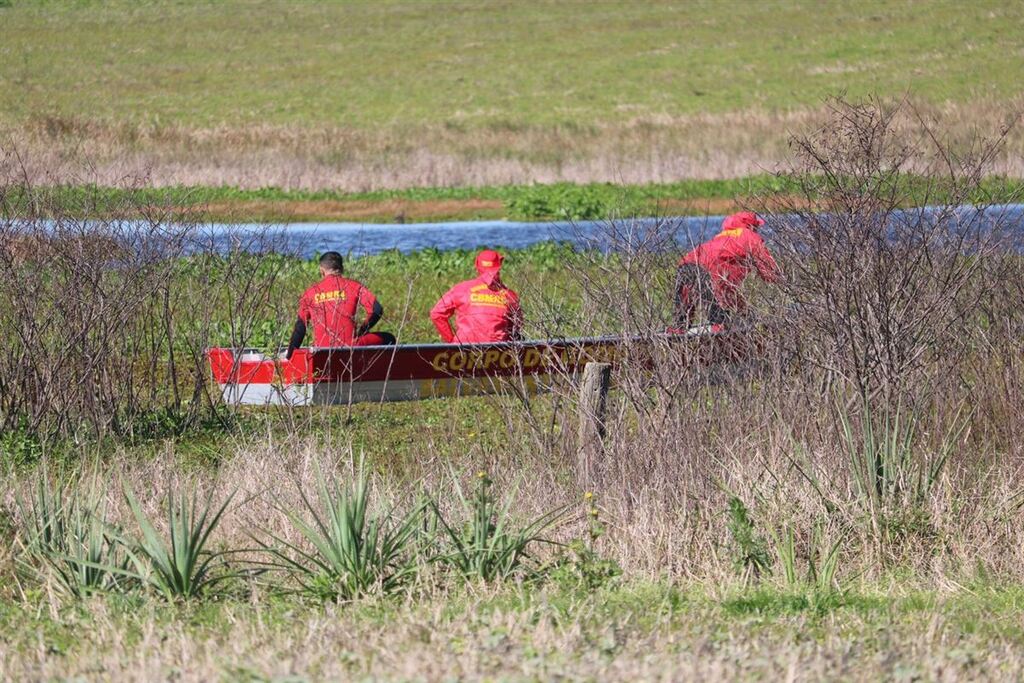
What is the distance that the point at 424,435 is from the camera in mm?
11742

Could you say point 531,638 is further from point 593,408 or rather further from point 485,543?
point 593,408

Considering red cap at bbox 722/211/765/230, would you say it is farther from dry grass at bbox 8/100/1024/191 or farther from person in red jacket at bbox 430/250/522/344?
dry grass at bbox 8/100/1024/191

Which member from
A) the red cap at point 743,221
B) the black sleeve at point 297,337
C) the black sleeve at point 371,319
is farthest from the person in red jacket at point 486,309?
the red cap at point 743,221

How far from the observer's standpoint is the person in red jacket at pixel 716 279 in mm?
10258

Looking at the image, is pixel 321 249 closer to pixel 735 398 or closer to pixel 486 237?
pixel 486 237

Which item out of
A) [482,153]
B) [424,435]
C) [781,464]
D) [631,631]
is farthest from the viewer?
[482,153]

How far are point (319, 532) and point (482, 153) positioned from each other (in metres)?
39.3

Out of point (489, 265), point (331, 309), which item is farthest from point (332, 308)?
point (489, 265)

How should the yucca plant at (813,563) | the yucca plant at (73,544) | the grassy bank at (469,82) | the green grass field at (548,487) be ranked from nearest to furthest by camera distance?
the green grass field at (548,487), the yucca plant at (73,544), the yucca plant at (813,563), the grassy bank at (469,82)

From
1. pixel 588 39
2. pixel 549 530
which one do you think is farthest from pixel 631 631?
pixel 588 39

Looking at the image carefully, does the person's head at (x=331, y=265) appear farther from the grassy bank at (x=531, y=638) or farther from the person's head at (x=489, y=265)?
the grassy bank at (x=531, y=638)

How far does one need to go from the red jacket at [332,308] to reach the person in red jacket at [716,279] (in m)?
2.95

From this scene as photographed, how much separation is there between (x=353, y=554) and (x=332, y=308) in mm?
6619

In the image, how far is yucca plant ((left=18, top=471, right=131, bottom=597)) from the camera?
6.98m
